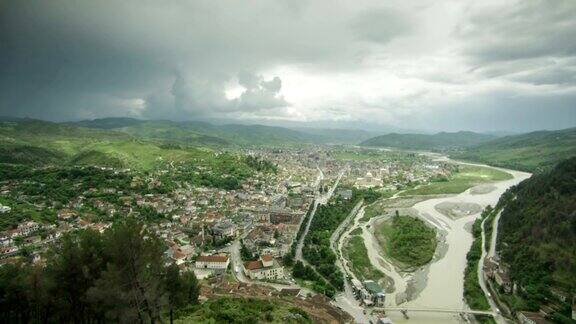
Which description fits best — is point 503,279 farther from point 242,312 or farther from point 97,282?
point 97,282

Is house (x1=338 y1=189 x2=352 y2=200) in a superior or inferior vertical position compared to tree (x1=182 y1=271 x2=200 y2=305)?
inferior

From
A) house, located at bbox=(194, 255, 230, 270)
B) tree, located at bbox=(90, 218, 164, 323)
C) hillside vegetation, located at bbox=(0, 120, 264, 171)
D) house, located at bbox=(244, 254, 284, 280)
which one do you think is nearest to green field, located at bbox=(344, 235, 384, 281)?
house, located at bbox=(244, 254, 284, 280)

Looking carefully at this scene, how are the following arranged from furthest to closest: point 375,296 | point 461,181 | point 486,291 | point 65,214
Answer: point 461,181
point 65,214
point 486,291
point 375,296

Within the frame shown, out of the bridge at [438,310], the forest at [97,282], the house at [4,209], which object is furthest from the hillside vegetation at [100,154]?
the forest at [97,282]

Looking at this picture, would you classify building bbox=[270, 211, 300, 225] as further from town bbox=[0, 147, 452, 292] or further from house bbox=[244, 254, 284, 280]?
house bbox=[244, 254, 284, 280]

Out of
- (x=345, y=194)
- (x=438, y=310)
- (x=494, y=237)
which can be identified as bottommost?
(x=438, y=310)

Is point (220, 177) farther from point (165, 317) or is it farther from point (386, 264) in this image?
point (165, 317)

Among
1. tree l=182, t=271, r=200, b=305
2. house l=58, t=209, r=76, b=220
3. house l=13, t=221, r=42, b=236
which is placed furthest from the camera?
house l=58, t=209, r=76, b=220

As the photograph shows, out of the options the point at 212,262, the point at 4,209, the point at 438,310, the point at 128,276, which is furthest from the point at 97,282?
the point at 4,209
